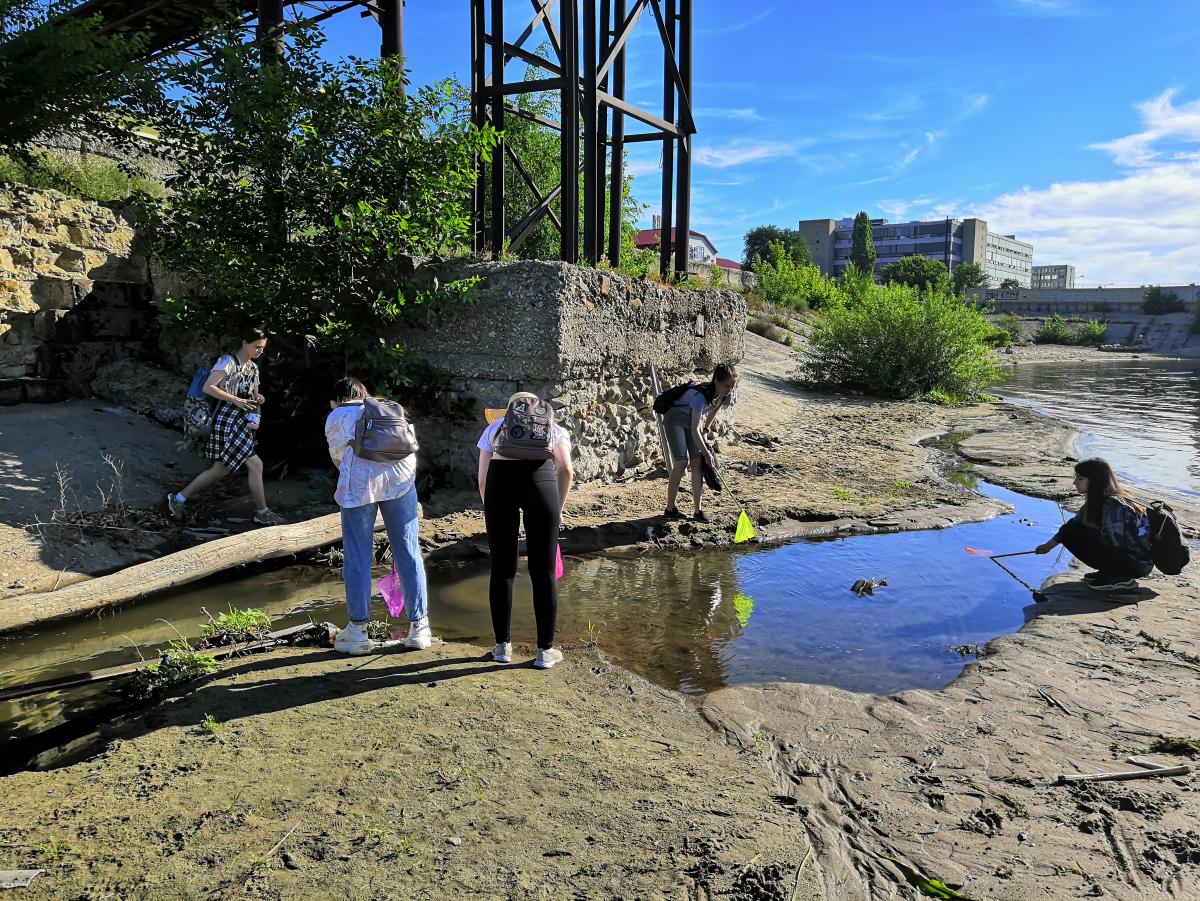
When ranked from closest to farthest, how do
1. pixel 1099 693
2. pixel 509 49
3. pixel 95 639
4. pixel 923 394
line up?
pixel 1099 693 → pixel 95 639 → pixel 509 49 → pixel 923 394

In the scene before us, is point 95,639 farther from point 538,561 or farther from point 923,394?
point 923,394

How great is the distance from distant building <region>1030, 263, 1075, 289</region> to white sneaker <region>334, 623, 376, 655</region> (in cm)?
13201

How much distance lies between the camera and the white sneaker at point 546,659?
4262 mm

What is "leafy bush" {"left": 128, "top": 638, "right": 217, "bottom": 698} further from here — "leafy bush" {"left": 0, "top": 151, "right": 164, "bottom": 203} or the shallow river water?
"leafy bush" {"left": 0, "top": 151, "right": 164, "bottom": 203}

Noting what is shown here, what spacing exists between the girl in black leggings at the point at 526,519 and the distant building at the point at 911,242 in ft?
347

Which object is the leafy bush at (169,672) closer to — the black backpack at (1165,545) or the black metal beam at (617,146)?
the black backpack at (1165,545)

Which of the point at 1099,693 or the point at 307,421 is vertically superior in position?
the point at 307,421

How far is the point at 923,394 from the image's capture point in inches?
728

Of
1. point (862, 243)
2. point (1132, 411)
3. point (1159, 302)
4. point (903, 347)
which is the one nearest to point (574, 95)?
point (903, 347)

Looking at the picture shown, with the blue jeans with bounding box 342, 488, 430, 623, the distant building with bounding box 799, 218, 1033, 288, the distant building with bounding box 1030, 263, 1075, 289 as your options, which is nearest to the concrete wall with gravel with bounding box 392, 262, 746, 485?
the blue jeans with bounding box 342, 488, 430, 623

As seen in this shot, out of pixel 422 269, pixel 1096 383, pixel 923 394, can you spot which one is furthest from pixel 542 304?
pixel 1096 383

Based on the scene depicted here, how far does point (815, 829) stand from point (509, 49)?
8.20m

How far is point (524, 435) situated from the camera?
410 centimetres

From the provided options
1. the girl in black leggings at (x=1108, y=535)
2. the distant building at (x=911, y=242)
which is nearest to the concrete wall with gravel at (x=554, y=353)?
the girl in black leggings at (x=1108, y=535)
